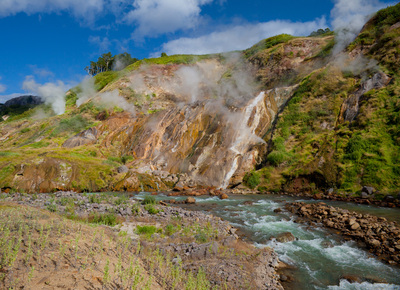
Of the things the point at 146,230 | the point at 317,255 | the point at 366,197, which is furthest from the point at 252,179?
the point at 146,230

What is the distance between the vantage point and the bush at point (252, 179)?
26831 mm

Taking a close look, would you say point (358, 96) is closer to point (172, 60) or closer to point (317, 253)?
point (317, 253)

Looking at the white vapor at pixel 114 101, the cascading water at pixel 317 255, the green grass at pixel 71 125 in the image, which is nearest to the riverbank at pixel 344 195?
the cascading water at pixel 317 255

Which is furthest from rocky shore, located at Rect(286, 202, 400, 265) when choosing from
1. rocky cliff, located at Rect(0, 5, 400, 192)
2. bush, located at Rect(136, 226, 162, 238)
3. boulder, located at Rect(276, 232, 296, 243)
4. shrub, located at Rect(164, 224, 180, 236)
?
bush, located at Rect(136, 226, 162, 238)

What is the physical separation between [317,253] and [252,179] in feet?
58.4

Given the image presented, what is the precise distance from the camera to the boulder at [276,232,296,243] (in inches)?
420

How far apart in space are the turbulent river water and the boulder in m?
0.24

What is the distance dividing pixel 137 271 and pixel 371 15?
5369 centimetres

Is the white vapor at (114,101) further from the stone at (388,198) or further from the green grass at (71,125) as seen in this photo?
the stone at (388,198)

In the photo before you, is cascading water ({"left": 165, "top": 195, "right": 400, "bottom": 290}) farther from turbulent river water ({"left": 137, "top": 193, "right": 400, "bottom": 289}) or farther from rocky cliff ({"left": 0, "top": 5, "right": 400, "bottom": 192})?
rocky cliff ({"left": 0, "top": 5, "right": 400, "bottom": 192})

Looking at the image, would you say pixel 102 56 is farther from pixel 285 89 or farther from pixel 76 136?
pixel 285 89

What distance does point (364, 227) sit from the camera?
38.1 ft

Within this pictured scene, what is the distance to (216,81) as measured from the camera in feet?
220

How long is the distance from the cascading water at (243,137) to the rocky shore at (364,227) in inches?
552
